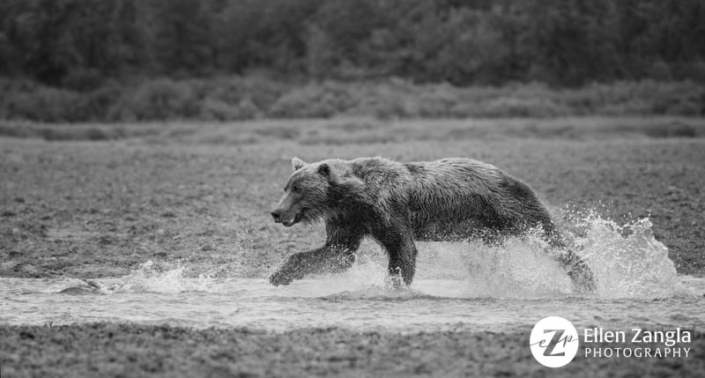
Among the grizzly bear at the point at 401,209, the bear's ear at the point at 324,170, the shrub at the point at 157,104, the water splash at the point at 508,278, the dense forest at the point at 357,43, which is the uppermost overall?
the dense forest at the point at 357,43

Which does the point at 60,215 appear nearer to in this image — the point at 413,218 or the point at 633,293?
the point at 413,218

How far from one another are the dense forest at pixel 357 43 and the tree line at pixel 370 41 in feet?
0.20

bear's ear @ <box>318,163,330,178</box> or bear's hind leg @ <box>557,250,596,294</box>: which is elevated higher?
bear's ear @ <box>318,163,330,178</box>

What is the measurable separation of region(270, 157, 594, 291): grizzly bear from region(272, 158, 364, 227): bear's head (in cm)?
1

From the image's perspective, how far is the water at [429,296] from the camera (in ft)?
25.3

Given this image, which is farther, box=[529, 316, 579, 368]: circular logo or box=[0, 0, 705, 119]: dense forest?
box=[0, 0, 705, 119]: dense forest

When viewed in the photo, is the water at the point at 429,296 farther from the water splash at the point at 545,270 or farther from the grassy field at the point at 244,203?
the grassy field at the point at 244,203

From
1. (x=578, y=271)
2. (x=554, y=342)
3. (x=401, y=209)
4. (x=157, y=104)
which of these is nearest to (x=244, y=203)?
(x=401, y=209)

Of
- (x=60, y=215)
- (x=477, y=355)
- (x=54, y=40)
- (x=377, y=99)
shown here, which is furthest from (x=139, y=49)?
(x=477, y=355)

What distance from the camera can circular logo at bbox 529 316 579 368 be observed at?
20.6 feet

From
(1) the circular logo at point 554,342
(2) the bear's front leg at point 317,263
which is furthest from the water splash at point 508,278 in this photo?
(1) the circular logo at point 554,342

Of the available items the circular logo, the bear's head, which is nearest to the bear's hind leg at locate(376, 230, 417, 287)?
the bear's head

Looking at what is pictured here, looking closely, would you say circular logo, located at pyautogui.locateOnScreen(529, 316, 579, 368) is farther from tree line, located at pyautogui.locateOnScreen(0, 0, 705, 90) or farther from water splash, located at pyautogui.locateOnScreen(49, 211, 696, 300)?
tree line, located at pyautogui.locateOnScreen(0, 0, 705, 90)

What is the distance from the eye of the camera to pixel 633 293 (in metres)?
8.83
